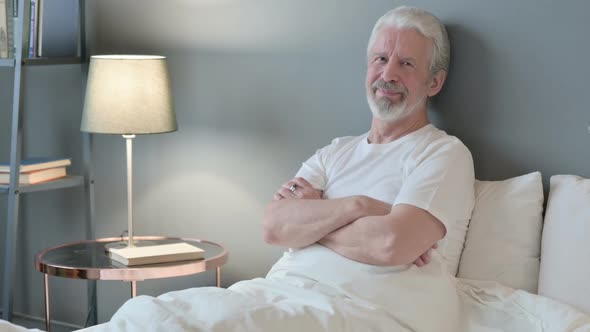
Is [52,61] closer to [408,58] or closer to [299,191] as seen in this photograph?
[299,191]

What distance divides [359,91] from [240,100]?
1.56ft

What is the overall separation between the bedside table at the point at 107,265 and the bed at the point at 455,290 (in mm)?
424

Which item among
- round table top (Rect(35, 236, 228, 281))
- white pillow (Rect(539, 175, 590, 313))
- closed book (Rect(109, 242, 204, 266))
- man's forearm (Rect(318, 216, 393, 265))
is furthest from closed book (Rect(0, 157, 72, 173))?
white pillow (Rect(539, 175, 590, 313))

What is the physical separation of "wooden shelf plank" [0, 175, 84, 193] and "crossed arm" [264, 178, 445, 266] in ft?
3.33

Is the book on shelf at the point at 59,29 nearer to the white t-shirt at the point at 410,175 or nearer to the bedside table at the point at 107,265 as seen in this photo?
the bedside table at the point at 107,265

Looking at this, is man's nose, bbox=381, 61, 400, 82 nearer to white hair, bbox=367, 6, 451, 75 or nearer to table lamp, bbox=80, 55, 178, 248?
white hair, bbox=367, 6, 451, 75

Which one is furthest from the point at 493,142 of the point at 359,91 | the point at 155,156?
the point at 155,156

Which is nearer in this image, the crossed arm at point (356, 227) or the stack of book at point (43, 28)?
the crossed arm at point (356, 227)

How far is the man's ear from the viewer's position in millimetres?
2584

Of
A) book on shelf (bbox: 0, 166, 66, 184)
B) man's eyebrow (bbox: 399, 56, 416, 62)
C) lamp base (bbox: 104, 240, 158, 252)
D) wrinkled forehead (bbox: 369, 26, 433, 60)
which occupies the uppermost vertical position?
wrinkled forehead (bbox: 369, 26, 433, 60)

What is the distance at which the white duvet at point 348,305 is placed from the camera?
2113 millimetres

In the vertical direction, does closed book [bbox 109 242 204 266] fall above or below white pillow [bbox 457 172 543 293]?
below

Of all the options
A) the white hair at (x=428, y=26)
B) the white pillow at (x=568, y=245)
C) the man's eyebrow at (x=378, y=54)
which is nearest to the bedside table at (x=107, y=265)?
the man's eyebrow at (x=378, y=54)

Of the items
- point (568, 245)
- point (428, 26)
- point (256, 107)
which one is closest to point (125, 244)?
point (256, 107)
